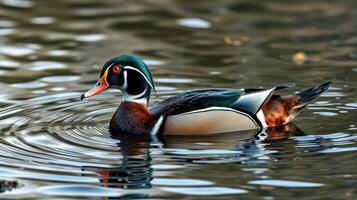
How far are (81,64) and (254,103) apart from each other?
15.1 ft

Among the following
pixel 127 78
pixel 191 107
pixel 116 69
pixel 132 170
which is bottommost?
pixel 132 170

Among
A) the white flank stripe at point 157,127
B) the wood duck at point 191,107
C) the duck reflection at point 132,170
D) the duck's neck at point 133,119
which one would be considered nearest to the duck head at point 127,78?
the wood duck at point 191,107

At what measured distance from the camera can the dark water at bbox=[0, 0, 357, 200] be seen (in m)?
9.60

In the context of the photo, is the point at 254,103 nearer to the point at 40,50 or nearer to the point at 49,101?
the point at 49,101

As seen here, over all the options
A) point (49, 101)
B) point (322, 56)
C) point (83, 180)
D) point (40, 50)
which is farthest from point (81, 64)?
point (83, 180)

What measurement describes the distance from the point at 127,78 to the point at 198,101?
0.95 m

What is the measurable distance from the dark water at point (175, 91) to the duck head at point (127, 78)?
1.72 feet

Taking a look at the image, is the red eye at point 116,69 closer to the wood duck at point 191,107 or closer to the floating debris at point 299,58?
the wood duck at point 191,107

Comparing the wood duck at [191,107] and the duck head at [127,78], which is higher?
the duck head at [127,78]

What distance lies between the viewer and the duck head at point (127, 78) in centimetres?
1200

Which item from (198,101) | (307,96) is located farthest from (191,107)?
(307,96)

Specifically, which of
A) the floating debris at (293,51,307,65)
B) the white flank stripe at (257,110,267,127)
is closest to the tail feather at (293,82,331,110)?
the white flank stripe at (257,110,267,127)

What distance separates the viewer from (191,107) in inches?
460

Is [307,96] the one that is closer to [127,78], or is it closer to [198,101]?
[198,101]
